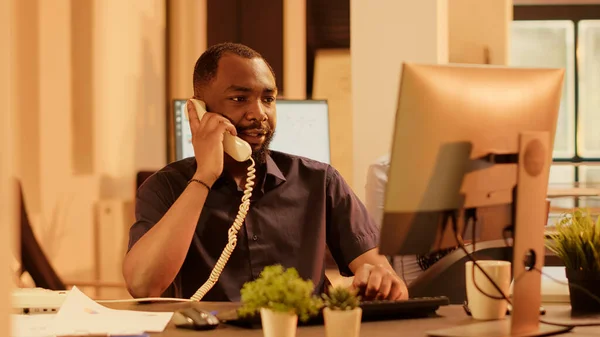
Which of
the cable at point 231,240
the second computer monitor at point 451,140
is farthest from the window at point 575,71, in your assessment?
the second computer monitor at point 451,140

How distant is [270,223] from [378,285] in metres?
0.45

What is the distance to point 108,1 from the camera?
4.22m

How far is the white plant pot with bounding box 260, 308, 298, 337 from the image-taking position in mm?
1269

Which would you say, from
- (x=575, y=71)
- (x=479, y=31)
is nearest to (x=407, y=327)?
(x=479, y=31)

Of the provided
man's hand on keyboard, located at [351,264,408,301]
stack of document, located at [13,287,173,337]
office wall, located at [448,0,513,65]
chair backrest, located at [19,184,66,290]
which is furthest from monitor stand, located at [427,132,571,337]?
office wall, located at [448,0,513,65]

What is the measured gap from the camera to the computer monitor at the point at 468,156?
132 cm

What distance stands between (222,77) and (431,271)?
732 mm


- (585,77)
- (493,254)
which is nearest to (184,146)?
(493,254)

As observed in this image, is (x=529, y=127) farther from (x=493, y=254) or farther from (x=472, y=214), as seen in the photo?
(x=493, y=254)

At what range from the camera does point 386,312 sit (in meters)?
1.56

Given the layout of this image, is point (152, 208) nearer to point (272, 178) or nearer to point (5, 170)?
point (272, 178)

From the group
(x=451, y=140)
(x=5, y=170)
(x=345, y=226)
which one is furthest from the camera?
(x=345, y=226)

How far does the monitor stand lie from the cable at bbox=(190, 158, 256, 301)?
0.71 m

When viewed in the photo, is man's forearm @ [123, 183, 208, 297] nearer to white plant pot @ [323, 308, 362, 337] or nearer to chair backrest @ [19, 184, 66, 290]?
white plant pot @ [323, 308, 362, 337]
